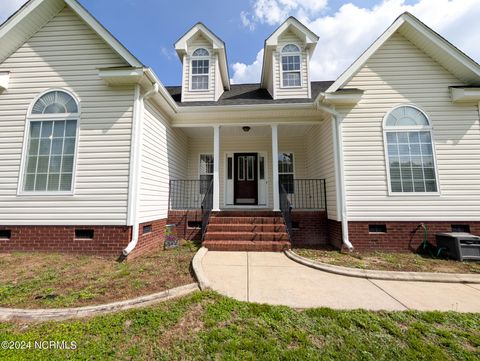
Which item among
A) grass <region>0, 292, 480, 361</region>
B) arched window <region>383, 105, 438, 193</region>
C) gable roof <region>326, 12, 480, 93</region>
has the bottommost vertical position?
grass <region>0, 292, 480, 361</region>

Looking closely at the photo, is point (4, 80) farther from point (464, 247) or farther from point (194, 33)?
point (464, 247)

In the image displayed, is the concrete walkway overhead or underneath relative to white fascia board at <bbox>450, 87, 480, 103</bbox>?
underneath

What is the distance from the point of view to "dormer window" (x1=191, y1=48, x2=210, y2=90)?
8.31 m

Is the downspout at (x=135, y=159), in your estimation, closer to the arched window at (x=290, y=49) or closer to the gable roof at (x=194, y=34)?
the gable roof at (x=194, y=34)

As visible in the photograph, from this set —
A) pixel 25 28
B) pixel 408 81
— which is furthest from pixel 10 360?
pixel 408 81

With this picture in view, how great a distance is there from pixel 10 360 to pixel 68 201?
13.1 ft

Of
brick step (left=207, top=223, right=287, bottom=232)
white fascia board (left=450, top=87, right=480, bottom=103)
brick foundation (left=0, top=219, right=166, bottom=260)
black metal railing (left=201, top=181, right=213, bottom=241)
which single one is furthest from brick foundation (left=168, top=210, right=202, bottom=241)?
white fascia board (left=450, top=87, right=480, bottom=103)

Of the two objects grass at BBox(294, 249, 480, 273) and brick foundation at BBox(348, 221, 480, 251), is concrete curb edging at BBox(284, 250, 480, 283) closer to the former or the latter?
grass at BBox(294, 249, 480, 273)

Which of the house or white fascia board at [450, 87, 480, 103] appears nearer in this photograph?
the house

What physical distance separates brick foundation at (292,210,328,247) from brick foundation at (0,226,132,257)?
15.3ft

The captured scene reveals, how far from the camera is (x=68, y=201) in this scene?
17.2ft

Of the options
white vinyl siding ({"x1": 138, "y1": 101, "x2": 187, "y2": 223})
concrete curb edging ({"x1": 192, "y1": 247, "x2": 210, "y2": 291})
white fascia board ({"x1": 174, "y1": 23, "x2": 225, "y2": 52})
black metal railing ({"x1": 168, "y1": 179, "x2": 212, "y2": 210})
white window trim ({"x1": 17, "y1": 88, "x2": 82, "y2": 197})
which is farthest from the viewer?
white fascia board ({"x1": 174, "y1": 23, "x2": 225, "y2": 52})

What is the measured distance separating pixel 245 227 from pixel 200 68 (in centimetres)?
617

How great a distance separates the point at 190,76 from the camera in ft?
27.2
